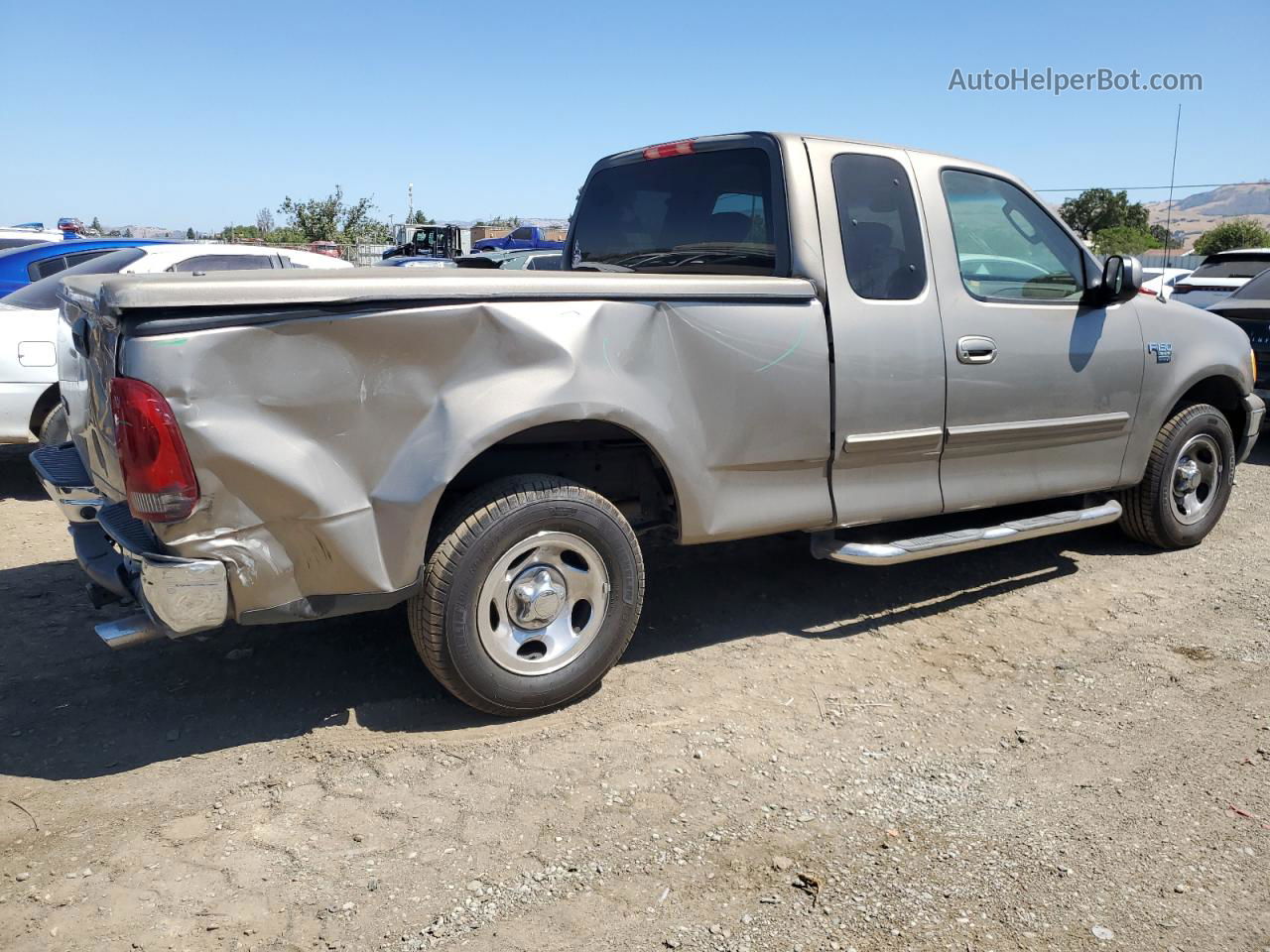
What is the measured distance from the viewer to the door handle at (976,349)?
447 cm

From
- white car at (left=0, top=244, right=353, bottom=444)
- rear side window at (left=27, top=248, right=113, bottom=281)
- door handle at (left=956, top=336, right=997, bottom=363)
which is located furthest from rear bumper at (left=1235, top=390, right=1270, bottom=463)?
rear side window at (left=27, top=248, right=113, bottom=281)

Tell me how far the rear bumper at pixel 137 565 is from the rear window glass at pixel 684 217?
2420mm

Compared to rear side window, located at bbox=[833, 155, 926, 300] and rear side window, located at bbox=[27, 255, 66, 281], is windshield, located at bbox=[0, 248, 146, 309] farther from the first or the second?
rear side window, located at bbox=[833, 155, 926, 300]

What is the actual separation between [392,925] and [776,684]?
1.91m

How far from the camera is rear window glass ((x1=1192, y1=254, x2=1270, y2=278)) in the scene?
1164 cm

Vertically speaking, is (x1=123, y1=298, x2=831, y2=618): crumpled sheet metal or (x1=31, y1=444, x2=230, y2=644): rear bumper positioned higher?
(x1=123, y1=298, x2=831, y2=618): crumpled sheet metal

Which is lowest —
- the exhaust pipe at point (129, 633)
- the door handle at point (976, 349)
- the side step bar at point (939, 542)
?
the side step bar at point (939, 542)

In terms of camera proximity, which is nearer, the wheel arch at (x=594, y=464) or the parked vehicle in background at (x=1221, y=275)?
the wheel arch at (x=594, y=464)

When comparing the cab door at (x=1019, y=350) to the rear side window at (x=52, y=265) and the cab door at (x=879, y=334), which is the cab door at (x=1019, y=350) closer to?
the cab door at (x=879, y=334)

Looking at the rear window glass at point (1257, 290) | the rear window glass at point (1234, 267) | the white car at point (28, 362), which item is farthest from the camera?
the rear window glass at point (1234, 267)

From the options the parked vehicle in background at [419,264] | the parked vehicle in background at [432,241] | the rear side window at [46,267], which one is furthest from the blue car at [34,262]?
the parked vehicle in background at [432,241]

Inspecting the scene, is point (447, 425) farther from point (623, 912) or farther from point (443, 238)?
point (443, 238)

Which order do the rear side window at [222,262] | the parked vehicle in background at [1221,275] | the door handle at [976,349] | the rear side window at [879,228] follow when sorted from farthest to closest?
A: 1. the parked vehicle in background at [1221,275]
2. the rear side window at [222,262]
3. the door handle at [976,349]
4. the rear side window at [879,228]

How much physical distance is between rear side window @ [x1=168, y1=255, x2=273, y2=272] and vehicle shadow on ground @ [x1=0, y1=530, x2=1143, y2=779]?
307 cm
